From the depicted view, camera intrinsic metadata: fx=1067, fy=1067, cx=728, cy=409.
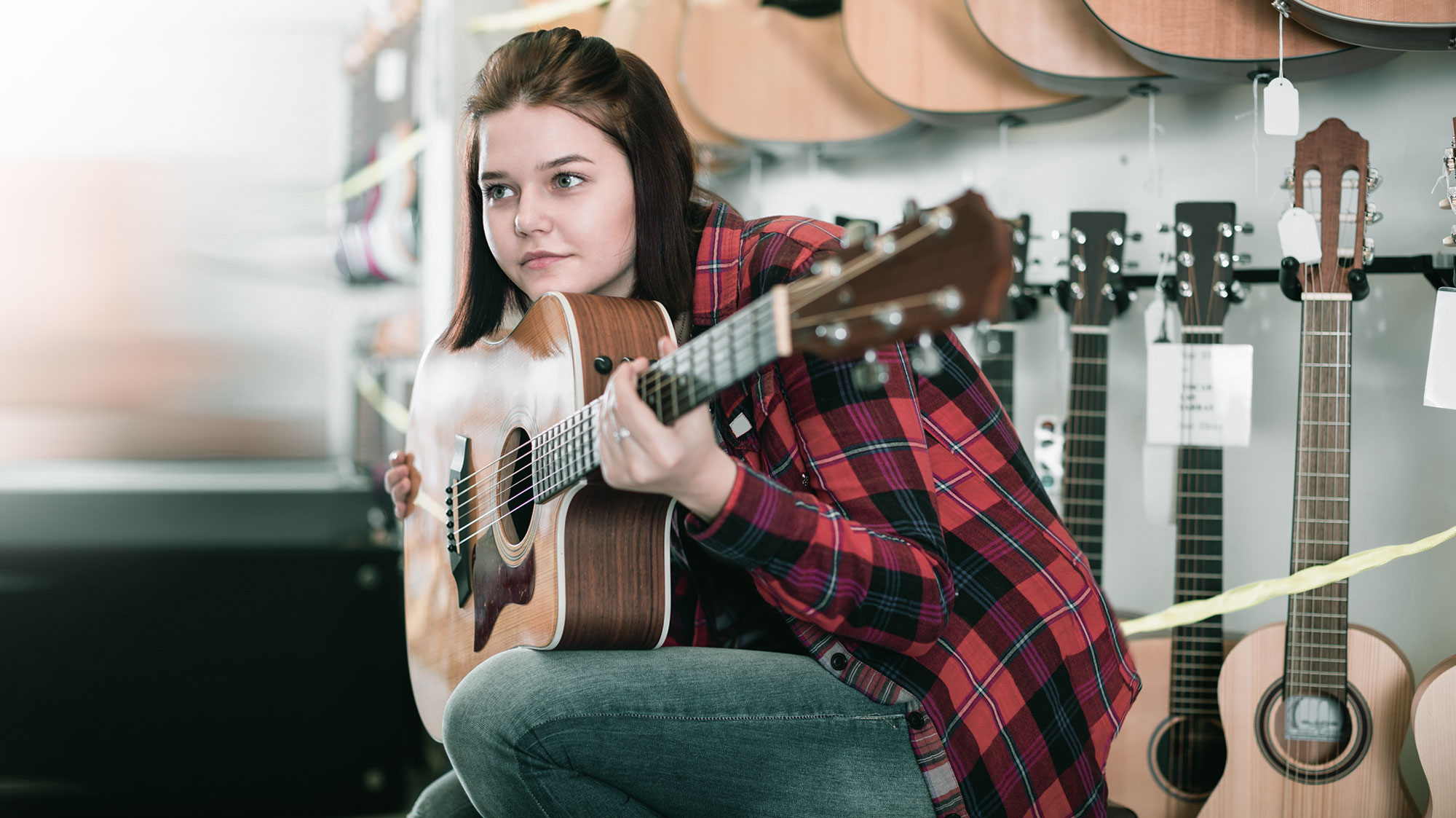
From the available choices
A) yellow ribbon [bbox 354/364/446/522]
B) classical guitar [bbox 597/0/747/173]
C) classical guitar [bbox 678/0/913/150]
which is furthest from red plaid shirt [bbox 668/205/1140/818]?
yellow ribbon [bbox 354/364/446/522]

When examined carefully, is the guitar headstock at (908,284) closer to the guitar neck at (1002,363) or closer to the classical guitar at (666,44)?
the guitar neck at (1002,363)

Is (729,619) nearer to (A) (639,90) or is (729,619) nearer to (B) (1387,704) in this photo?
(A) (639,90)

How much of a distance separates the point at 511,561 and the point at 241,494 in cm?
217

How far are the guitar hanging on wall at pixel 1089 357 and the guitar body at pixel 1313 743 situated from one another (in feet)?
0.84

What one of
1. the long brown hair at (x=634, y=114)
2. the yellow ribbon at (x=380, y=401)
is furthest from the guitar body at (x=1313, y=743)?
the yellow ribbon at (x=380, y=401)

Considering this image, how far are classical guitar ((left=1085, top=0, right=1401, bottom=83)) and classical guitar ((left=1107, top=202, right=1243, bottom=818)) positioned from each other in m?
0.20

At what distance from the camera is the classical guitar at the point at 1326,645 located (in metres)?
1.26

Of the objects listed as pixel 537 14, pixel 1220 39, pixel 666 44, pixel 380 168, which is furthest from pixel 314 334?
pixel 1220 39

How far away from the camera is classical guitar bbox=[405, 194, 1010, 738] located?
0.65 meters

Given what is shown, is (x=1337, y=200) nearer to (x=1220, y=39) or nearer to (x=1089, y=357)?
(x=1220, y=39)

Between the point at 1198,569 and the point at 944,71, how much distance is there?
2.67 ft

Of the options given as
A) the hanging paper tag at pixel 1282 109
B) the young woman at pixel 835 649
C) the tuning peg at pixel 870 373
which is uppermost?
the hanging paper tag at pixel 1282 109

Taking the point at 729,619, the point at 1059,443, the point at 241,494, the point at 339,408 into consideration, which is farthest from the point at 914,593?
the point at 339,408

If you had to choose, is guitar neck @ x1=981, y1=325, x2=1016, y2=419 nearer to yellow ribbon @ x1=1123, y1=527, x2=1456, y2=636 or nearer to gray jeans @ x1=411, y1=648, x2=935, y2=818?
yellow ribbon @ x1=1123, y1=527, x2=1456, y2=636
